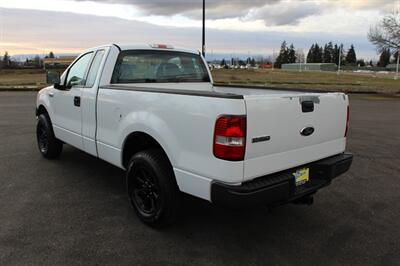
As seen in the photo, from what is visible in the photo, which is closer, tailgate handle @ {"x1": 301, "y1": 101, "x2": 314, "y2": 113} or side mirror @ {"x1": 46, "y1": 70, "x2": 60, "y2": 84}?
tailgate handle @ {"x1": 301, "y1": 101, "x2": 314, "y2": 113}

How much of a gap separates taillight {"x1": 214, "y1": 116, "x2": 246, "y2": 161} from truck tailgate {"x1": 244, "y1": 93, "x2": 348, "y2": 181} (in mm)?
59

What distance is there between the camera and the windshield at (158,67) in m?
4.96

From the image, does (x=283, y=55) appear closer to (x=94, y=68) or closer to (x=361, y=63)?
(x=361, y=63)

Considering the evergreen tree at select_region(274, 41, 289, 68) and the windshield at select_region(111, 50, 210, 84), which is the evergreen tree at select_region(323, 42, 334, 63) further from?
the windshield at select_region(111, 50, 210, 84)

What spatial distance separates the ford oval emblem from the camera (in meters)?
3.55

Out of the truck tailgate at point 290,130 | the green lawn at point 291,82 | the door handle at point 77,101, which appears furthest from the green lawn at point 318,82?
the truck tailgate at point 290,130

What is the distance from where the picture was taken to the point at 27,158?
661 cm

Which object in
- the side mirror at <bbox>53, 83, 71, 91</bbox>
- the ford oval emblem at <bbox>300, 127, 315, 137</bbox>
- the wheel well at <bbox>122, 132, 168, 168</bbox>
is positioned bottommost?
the wheel well at <bbox>122, 132, 168, 168</bbox>

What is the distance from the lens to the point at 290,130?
3.43m

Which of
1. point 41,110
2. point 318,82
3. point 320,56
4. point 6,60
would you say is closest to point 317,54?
point 320,56

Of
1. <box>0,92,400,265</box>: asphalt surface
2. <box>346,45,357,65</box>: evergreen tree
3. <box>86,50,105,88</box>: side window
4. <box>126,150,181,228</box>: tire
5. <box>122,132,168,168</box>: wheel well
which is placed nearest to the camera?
<box>0,92,400,265</box>: asphalt surface

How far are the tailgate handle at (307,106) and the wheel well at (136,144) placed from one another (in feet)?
4.54

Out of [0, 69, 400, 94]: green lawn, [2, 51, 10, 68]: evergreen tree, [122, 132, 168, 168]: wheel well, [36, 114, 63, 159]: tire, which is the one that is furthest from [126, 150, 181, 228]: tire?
[2, 51, 10, 68]: evergreen tree

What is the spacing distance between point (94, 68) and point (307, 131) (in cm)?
287
